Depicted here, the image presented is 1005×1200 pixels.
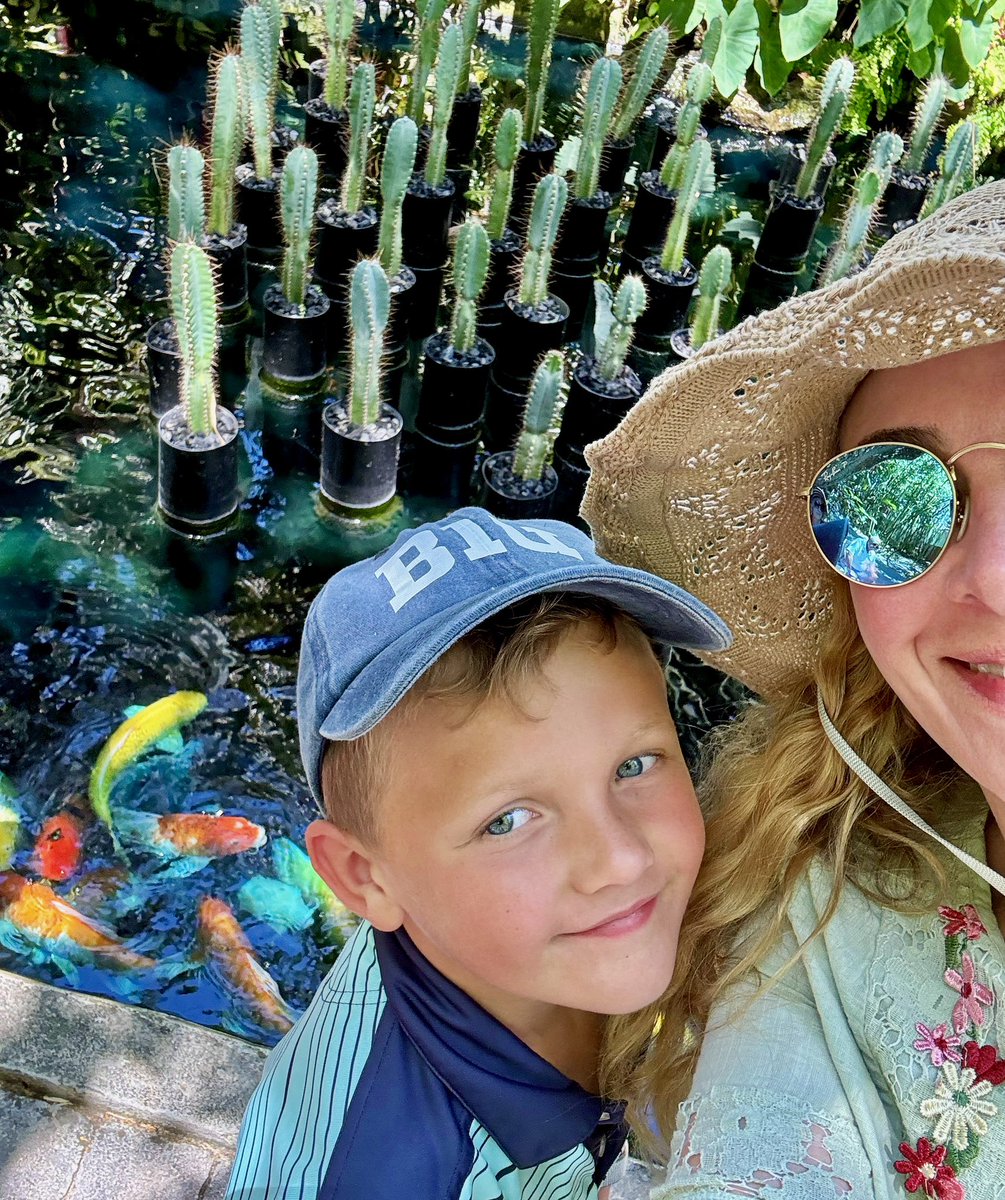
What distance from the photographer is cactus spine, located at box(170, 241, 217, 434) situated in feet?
7.37

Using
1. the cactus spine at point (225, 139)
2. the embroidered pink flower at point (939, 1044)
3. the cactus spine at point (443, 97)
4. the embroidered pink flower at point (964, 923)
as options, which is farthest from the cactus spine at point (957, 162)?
the embroidered pink flower at point (939, 1044)

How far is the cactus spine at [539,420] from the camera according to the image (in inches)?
91.0

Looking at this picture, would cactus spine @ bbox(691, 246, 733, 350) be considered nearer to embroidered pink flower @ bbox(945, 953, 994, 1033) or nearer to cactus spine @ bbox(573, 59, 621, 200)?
cactus spine @ bbox(573, 59, 621, 200)

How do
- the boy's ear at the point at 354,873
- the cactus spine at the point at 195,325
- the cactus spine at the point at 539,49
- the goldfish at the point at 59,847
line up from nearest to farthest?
the boy's ear at the point at 354,873
the goldfish at the point at 59,847
the cactus spine at the point at 195,325
the cactus spine at the point at 539,49

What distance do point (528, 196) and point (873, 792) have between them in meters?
2.82

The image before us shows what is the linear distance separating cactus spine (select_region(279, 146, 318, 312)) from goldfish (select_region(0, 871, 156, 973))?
1552 mm

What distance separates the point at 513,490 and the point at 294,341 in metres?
0.73

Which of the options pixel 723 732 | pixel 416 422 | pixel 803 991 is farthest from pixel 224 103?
pixel 803 991

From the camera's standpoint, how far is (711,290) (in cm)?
277

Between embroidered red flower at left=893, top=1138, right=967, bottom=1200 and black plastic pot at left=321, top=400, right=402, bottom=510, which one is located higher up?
embroidered red flower at left=893, top=1138, right=967, bottom=1200

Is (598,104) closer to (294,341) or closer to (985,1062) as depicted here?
(294,341)

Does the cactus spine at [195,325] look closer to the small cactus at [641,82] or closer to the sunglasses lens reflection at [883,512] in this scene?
the sunglasses lens reflection at [883,512]

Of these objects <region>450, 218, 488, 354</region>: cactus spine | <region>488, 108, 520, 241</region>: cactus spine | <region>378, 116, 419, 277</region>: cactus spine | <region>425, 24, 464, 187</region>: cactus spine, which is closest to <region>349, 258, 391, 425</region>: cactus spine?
<region>450, 218, 488, 354</region>: cactus spine

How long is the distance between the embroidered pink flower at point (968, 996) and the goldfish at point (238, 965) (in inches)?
44.9
